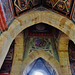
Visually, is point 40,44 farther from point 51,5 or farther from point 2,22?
point 2,22

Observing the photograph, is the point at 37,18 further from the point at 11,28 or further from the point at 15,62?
the point at 15,62

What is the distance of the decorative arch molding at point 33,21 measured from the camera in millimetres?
3141

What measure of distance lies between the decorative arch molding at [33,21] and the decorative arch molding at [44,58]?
2.44 meters

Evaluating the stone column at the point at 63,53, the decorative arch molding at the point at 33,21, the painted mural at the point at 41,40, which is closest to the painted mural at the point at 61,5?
the decorative arch molding at the point at 33,21

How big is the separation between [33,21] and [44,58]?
271cm

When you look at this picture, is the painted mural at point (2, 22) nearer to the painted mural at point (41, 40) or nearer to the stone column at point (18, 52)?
the stone column at point (18, 52)

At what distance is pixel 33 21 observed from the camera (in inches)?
163

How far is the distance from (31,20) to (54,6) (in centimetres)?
117

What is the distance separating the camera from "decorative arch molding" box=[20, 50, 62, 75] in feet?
17.9

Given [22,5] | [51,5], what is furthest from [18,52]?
[51,5]

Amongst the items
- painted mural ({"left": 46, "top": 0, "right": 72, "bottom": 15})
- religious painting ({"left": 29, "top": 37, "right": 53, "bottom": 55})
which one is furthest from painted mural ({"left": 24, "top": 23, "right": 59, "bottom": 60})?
painted mural ({"left": 46, "top": 0, "right": 72, "bottom": 15})

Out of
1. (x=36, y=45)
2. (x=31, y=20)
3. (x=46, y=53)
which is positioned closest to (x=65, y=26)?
(x=31, y=20)

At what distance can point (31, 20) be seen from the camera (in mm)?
4070

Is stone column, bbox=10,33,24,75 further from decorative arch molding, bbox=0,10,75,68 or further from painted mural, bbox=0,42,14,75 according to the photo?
decorative arch molding, bbox=0,10,75,68
